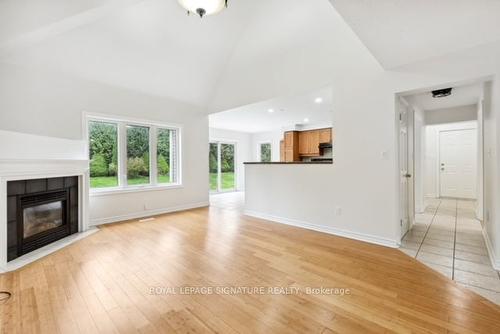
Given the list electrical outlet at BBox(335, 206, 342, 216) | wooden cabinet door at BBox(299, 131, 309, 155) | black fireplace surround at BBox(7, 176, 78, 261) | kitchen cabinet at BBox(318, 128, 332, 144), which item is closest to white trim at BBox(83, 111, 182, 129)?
black fireplace surround at BBox(7, 176, 78, 261)

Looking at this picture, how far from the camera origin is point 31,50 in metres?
3.25

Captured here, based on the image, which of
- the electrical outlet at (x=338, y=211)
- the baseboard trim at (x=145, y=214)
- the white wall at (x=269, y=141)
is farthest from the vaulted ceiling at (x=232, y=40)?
the white wall at (x=269, y=141)

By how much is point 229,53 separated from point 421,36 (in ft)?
11.5

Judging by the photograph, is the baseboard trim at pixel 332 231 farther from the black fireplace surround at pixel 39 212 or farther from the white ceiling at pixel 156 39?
the black fireplace surround at pixel 39 212

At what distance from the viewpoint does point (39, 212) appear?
10.4 ft

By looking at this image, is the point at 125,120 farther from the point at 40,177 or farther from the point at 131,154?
the point at 40,177

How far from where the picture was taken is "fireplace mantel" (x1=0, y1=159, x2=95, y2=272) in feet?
8.13

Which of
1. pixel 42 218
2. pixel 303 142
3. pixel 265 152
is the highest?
pixel 303 142

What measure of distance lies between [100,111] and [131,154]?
3.31 feet

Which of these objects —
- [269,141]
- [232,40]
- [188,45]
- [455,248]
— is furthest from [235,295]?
[269,141]

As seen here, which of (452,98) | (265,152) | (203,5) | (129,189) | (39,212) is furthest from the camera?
(265,152)

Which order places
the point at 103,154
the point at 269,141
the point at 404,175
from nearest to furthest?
the point at 404,175 → the point at 103,154 → the point at 269,141

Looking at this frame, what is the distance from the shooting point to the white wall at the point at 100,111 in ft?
10.8

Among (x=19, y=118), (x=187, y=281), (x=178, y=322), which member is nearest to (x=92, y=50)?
(x=19, y=118)
